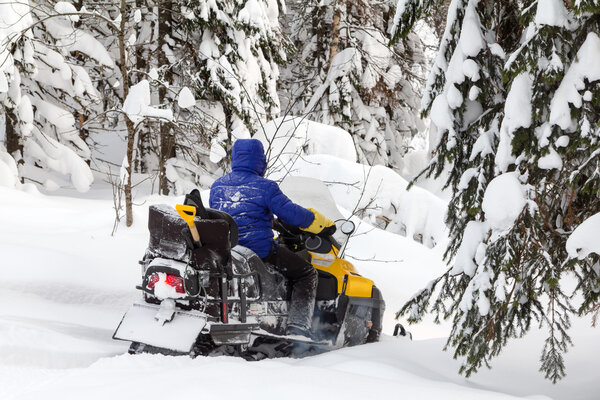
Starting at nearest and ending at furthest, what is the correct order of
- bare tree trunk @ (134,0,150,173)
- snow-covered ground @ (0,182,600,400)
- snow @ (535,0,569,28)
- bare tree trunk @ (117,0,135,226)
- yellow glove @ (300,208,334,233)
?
snow-covered ground @ (0,182,600,400), snow @ (535,0,569,28), yellow glove @ (300,208,334,233), bare tree trunk @ (117,0,135,226), bare tree trunk @ (134,0,150,173)

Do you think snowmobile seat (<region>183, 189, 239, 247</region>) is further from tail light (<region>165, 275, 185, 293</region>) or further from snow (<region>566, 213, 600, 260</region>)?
snow (<region>566, 213, 600, 260</region>)

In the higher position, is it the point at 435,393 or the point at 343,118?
the point at 343,118

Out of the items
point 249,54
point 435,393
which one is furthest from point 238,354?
point 249,54

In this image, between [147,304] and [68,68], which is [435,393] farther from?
[68,68]

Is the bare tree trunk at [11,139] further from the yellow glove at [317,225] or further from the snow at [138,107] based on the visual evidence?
the yellow glove at [317,225]

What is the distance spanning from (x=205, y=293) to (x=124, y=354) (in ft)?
2.11

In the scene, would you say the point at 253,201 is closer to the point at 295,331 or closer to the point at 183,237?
the point at 183,237

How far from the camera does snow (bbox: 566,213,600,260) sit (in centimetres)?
297

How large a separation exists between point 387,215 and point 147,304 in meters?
8.37

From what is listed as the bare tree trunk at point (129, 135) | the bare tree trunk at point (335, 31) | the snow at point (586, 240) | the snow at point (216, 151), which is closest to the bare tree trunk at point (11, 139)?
the bare tree trunk at point (129, 135)

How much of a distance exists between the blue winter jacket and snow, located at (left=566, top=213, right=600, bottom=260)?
6.61 feet

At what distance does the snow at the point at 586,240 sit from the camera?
297 centimetres

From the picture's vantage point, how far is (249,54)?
41.5 feet

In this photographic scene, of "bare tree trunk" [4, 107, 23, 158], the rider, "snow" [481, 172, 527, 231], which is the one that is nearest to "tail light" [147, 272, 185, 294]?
the rider
